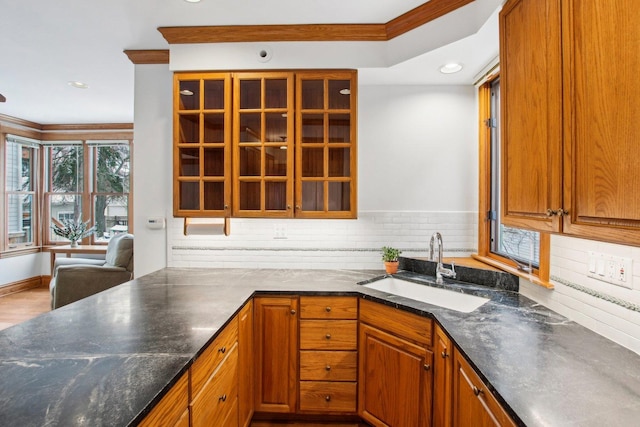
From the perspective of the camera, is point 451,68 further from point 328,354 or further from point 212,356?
point 212,356

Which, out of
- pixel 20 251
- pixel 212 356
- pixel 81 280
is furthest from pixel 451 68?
pixel 20 251

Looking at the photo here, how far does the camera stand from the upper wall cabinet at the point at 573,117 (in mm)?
923

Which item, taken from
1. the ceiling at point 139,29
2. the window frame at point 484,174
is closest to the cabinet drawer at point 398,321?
the window frame at point 484,174

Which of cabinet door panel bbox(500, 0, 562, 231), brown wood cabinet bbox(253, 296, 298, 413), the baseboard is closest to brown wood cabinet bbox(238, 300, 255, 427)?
brown wood cabinet bbox(253, 296, 298, 413)

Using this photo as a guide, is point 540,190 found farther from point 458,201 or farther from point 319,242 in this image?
point 319,242

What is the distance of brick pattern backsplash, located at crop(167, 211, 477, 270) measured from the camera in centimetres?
270

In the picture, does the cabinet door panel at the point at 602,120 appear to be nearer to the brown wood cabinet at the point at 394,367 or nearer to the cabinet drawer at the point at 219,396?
the brown wood cabinet at the point at 394,367

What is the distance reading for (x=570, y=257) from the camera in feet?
5.20

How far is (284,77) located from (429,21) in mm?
1009

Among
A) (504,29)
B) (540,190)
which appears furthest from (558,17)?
(540,190)

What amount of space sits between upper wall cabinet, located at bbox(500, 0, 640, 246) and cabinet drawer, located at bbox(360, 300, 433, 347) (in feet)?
2.20

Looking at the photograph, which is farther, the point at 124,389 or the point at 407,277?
the point at 407,277

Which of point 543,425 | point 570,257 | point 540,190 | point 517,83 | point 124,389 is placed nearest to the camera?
point 543,425

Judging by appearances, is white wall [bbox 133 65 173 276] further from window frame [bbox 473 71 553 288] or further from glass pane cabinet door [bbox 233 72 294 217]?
window frame [bbox 473 71 553 288]
